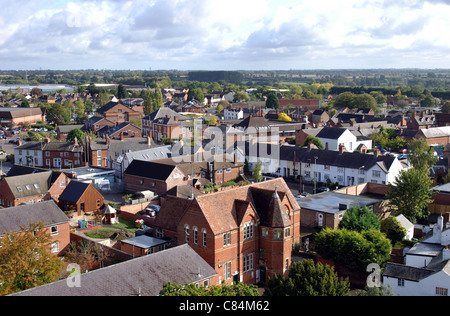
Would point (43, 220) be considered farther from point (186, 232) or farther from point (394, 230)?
point (394, 230)

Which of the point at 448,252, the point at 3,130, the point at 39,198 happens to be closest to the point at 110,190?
the point at 39,198

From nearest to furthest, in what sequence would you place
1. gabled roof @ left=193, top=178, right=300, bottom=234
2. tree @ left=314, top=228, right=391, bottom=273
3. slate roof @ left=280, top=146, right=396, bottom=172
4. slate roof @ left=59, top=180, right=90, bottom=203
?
gabled roof @ left=193, top=178, right=300, bottom=234 < tree @ left=314, top=228, right=391, bottom=273 < slate roof @ left=59, top=180, right=90, bottom=203 < slate roof @ left=280, top=146, right=396, bottom=172

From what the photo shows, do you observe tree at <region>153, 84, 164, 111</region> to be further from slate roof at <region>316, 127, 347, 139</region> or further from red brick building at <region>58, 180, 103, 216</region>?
red brick building at <region>58, 180, 103, 216</region>

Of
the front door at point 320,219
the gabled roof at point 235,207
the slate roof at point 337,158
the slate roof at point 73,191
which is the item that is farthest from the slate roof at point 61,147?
the gabled roof at point 235,207

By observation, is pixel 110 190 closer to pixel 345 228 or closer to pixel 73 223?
pixel 73 223

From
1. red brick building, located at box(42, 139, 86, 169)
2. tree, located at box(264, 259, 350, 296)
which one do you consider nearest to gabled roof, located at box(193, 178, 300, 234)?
tree, located at box(264, 259, 350, 296)

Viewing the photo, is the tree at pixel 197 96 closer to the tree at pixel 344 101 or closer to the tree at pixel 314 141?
the tree at pixel 344 101
